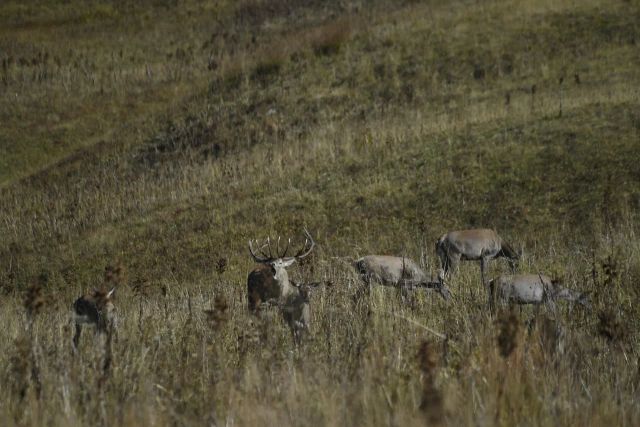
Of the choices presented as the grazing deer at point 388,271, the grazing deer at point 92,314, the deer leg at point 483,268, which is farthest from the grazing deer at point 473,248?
the grazing deer at point 92,314

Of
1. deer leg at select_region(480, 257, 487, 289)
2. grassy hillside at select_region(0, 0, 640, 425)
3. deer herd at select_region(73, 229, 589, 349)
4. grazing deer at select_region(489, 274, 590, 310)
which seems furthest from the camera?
deer leg at select_region(480, 257, 487, 289)

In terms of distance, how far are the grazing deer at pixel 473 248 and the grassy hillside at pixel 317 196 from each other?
0.40 metres

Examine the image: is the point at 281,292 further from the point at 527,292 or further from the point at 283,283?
the point at 527,292

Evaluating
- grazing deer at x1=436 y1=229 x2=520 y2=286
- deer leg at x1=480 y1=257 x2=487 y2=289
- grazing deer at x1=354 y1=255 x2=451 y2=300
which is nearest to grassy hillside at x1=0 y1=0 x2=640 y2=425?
deer leg at x1=480 y1=257 x2=487 y2=289

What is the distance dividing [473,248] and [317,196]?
20.5ft

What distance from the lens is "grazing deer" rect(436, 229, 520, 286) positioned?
1236 centimetres

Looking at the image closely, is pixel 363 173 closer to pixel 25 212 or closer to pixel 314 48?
pixel 25 212

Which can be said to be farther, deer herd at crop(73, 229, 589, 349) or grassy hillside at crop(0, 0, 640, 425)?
deer herd at crop(73, 229, 589, 349)

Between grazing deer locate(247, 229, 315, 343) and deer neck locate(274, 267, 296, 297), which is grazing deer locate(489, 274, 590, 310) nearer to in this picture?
grazing deer locate(247, 229, 315, 343)

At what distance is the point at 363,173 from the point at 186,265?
15.9 ft

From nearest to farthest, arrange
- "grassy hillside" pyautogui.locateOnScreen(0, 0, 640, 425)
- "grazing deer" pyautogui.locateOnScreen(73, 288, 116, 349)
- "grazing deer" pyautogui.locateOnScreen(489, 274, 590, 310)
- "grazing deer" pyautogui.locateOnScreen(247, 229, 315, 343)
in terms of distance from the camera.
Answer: "grassy hillside" pyautogui.locateOnScreen(0, 0, 640, 425)
"grazing deer" pyautogui.locateOnScreen(73, 288, 116, 349)
"grazing deer" pyautogui.locateOnScreen(489, 274, 590, 310)
"grazing deer" pyautogui.locateOnScreen(247, 229, 315, 343)

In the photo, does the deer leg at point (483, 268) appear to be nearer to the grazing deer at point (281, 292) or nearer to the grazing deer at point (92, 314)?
the grazing deer at point (281, 292)

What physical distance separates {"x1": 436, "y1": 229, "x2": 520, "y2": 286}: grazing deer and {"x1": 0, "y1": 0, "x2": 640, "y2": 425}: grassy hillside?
40 centimetres

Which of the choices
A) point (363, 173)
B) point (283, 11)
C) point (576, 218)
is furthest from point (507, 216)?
point (283, 11)
